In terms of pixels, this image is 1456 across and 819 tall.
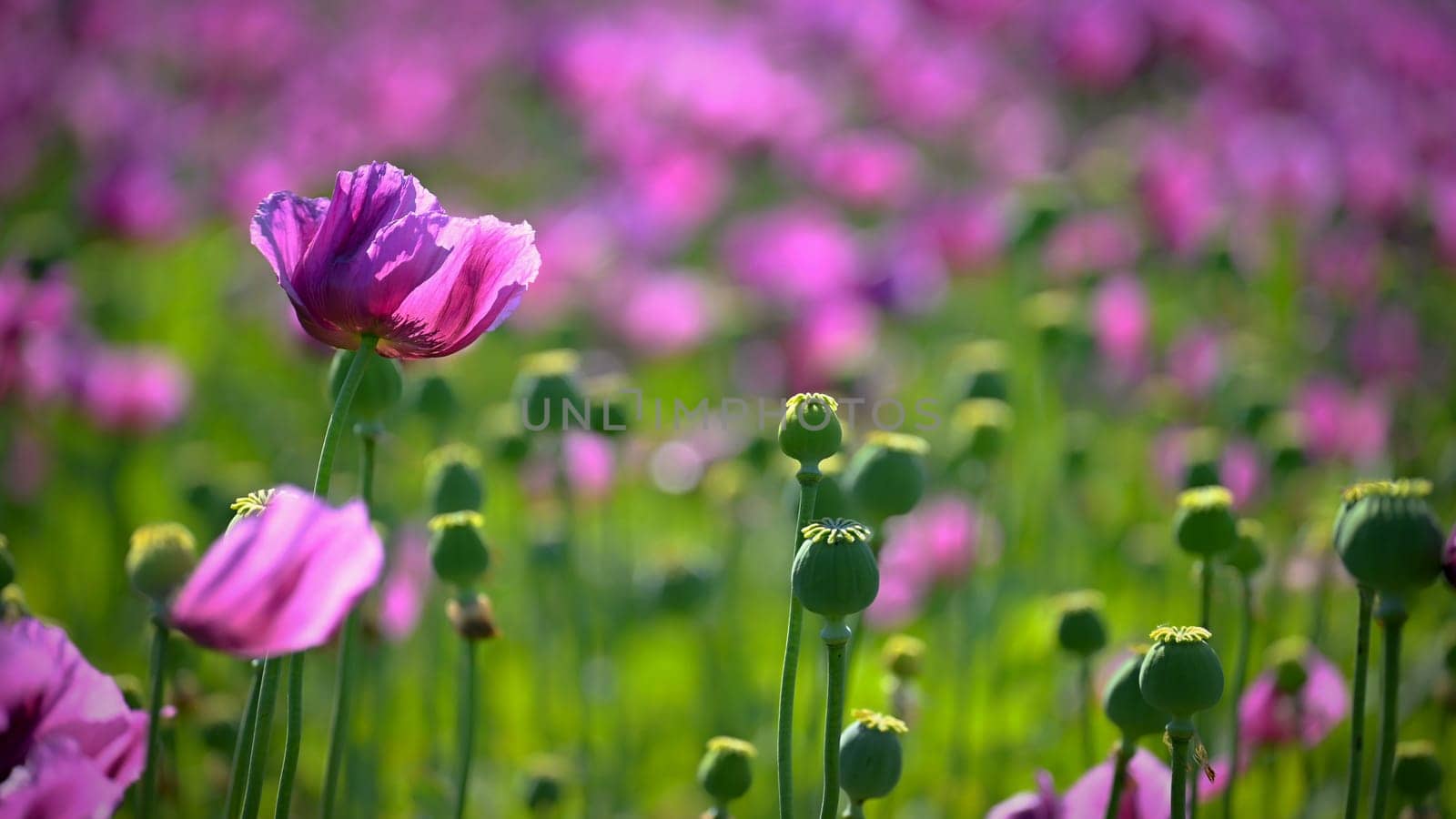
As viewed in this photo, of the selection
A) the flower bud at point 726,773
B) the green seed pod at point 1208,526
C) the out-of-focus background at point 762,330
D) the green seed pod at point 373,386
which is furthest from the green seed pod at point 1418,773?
the green seed pod at point 373,386

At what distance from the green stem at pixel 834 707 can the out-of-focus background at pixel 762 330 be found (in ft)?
1.15

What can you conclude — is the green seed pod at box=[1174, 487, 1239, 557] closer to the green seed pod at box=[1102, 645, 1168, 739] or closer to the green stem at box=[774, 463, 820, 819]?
the green seed pod at box=[1102, 645, 1168, 739]

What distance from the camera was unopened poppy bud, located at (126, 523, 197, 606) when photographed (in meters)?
0.68

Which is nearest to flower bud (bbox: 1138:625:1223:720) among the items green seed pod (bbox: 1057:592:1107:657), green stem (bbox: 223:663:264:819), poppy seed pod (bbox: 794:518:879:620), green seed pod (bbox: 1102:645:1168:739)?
green seed pod (bbox: 1102:645:1168:739)

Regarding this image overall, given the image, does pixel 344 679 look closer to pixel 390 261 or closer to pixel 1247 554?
pixel 390 261

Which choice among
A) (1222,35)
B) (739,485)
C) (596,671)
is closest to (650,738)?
(596,671)

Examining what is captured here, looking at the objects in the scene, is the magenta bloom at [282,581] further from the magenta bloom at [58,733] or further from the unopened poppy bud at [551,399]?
the unopened poppy bud at [551,399]

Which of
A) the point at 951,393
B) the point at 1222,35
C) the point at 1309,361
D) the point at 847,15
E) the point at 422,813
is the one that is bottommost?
the point at 422,813

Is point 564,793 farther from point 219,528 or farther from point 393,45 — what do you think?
point 393,45

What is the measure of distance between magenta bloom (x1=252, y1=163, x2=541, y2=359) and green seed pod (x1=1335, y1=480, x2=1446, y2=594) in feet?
1.56

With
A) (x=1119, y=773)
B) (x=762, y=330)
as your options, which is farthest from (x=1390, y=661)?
(x=762, y=330)

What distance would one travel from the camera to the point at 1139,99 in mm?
3453

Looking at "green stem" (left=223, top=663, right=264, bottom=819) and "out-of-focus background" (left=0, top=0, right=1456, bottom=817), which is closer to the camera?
"green stem" (left=223, top=663, right=264, bottom=819)

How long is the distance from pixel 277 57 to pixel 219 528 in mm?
1984
